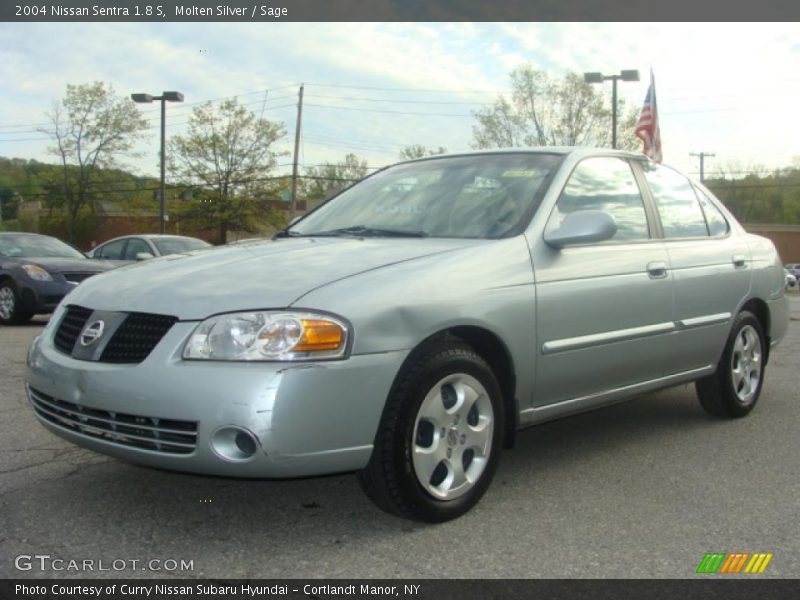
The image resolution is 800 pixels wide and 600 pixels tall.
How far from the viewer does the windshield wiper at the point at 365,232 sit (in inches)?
156

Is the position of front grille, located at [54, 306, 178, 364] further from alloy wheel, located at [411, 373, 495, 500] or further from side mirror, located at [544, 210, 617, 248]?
side mirror, located at [544, 210, 617, 248]

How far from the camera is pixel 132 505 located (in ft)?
11.3

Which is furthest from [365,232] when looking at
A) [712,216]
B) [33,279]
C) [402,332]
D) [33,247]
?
[33,247]

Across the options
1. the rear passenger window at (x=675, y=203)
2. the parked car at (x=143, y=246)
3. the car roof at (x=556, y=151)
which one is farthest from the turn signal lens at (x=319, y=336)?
the parked car at (x=143, y=246)

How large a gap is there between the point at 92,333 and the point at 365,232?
1407mm

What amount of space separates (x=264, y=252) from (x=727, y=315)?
9.26ft

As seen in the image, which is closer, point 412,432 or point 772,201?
point 412,432

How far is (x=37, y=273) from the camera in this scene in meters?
10.9

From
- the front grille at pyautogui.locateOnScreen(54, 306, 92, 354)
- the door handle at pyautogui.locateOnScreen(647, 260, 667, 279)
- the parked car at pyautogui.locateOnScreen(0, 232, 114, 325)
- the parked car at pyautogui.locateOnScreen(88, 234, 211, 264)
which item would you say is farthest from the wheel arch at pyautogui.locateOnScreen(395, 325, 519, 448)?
the parked car at pyautogui.locateOnScreen(88, 234, 211, 264)

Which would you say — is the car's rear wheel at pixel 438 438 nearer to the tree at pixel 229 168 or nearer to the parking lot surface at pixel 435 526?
the parking lot surface at pixel 435 526

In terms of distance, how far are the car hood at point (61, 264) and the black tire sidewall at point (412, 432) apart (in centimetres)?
876

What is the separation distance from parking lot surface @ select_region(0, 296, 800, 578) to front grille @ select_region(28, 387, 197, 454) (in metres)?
0.35

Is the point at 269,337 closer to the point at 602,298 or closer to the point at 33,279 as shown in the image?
the point at 602,298

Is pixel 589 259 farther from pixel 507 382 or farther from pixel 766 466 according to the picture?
Answer: pixel 766 466
